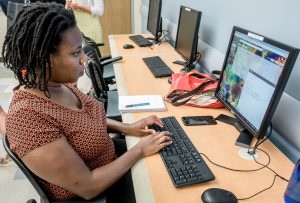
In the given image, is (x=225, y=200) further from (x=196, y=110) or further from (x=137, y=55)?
(x=137, y=55)

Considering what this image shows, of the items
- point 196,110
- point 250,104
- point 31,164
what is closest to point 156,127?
point 196,110

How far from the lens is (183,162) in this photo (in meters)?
0.95

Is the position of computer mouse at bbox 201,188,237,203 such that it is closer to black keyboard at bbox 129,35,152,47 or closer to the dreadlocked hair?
A: the dreadlocked hair

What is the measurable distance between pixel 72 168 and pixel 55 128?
0.46ft

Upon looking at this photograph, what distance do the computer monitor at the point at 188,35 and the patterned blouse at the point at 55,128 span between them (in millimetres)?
951

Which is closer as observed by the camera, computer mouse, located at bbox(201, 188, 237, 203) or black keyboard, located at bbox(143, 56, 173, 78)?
computer mouse, located at bbox(201, 188, 237, 203)

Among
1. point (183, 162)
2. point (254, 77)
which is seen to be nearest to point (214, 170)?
point (183, 162)

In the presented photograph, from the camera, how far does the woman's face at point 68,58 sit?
0.91 metres

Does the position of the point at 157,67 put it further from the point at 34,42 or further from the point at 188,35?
the point at 34,42

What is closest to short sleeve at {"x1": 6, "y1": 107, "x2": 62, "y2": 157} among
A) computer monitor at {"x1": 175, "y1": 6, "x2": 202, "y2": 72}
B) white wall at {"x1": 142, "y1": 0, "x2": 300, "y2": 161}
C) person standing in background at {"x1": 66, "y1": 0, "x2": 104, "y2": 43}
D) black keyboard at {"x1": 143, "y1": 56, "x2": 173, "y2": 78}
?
white wall at {"x1": 142, "y1": 0, "x2": 300, "y2": 161}

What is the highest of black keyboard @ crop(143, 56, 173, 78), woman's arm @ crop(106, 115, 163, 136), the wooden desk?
the wooden desk

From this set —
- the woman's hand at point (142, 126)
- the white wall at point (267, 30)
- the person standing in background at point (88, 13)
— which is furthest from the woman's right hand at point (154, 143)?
the person standing in background at point (88, 13)

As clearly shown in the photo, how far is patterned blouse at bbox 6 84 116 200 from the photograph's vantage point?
822 millimetres

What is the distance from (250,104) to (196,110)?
376 mm
